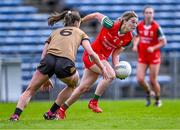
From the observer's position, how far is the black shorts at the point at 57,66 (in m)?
9.81

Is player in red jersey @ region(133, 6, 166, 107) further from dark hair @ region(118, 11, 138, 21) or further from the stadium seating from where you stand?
the stadium seating

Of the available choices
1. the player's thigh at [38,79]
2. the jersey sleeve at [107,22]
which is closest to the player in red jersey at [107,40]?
the jersey sleeve at [107,22]

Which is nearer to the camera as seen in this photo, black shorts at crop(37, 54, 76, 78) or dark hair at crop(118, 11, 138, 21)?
black shorts at crop(37, 54, 76, 78)

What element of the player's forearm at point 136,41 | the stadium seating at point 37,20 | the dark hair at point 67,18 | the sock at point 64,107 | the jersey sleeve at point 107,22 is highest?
the dark hair at point 67,18

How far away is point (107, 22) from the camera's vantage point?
11656mm

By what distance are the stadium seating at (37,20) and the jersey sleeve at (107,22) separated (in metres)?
11.0

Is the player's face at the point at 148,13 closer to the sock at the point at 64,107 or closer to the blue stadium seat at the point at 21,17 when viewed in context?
the sock at the point at 64,107

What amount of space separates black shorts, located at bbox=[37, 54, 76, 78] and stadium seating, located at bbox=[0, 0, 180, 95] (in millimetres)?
12575

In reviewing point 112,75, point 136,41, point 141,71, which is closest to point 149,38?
point 136,41

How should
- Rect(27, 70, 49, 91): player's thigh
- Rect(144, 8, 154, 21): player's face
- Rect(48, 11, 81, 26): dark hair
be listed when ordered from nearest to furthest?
1. Rect(27, 70, 49, 91): player's thigh
2. Rect(48, 11, 81, 26): dark hair
3. Rect(144, 8, 154, 21): player's face

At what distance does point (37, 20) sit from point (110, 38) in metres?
12.6

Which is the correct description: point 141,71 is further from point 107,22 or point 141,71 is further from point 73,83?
point 73,83

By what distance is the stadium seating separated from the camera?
23.5 meters

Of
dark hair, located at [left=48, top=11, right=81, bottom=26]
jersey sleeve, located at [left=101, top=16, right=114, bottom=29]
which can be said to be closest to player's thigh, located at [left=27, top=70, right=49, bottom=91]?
dark hair, located at [left=48, top=11, right=81, bottom=26]
